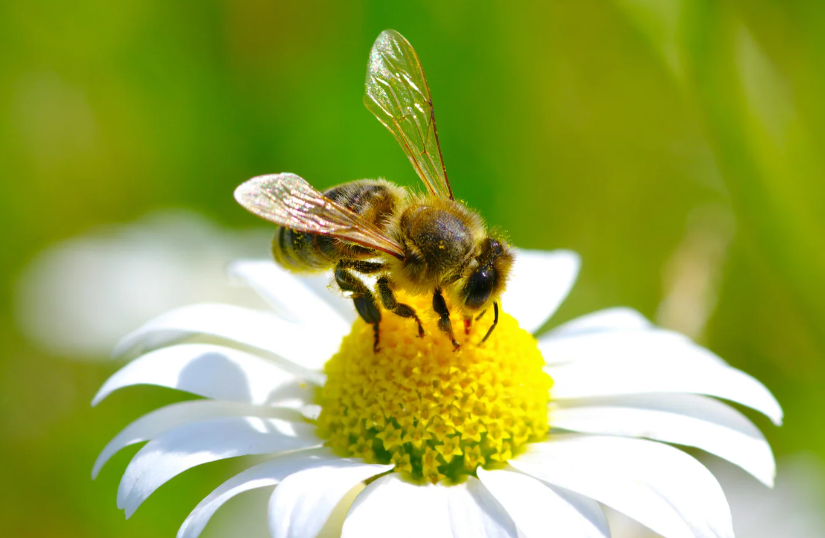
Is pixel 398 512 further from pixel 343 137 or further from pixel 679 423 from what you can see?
pixel 343 137

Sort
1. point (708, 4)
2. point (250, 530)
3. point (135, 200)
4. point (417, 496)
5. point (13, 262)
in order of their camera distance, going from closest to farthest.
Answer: point (417, 496)
point (250, 530)
point (708, 4)
point (13, 262)
point (135, 200)

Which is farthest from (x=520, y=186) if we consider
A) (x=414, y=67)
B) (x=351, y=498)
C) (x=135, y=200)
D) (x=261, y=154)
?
Answer: (x=351, y=498)

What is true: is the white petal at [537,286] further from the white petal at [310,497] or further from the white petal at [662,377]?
the white petal at [310,497]

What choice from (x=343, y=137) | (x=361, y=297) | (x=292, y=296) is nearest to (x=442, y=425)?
(x=361, y=297)

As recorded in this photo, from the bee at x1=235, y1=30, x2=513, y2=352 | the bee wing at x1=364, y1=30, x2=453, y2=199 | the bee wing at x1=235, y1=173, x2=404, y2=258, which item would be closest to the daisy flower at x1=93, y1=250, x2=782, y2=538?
the bee at x1=235, y1=30, x2=513, y2=352

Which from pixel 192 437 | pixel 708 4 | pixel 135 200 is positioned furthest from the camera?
pixel 135 200

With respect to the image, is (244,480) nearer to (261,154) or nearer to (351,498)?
(351,498)

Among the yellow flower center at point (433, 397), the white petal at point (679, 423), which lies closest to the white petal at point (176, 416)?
the yellow flower center at point (433, 397)
